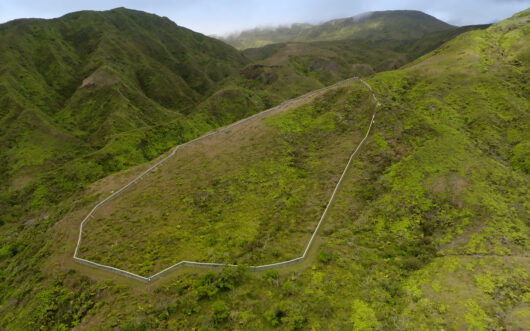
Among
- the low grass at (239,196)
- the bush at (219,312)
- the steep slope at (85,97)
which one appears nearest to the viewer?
the bush at (219,312)

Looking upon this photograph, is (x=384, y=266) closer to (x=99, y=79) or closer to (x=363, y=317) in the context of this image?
(x=363, y=317)

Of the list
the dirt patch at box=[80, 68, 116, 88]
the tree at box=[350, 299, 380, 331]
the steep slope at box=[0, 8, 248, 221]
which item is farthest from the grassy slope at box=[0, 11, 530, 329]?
the dirt patch at box=[80, 68, 116, 88]

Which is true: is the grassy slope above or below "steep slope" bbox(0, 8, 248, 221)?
below

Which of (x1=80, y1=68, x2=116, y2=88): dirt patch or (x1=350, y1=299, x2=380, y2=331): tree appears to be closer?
(x1=350, y1=299, x2=380, y2=331): tree

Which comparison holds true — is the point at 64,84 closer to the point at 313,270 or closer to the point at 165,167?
the point at 165,167

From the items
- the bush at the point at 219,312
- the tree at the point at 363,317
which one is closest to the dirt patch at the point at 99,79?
the bush at the point at 219,312

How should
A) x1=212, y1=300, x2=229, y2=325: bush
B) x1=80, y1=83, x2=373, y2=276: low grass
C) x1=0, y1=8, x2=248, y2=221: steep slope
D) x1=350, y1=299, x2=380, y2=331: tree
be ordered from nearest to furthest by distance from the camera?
x1=350, y1=299, x2=380, y2=331: tree < x1=212, y1=300, x2=229, y2=325: bush < x1=80, y1=83, x2=373, y2=276: low grass < x1=0, y1=8, x2=248, y2=221: steep slope

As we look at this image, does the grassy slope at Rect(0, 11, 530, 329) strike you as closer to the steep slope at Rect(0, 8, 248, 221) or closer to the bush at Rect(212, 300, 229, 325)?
the bush at Rect(212, 300, 229, 325)

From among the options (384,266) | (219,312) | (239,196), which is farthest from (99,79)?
(384,266)

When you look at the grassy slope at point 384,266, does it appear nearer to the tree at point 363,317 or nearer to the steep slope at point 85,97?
the tree at point 363,317

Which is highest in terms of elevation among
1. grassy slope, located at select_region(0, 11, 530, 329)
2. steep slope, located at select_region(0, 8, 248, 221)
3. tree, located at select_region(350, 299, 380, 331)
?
steep slope, located at select_region(0, 8, 248, 221)
